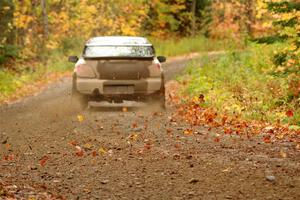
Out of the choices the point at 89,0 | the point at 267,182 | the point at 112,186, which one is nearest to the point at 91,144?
the point at 112,186

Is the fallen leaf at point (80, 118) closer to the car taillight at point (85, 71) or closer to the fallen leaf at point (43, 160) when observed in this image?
the car taillight at point (85, 71)

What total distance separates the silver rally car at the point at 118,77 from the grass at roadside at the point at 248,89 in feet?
4.76

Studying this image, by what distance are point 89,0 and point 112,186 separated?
1065 inches

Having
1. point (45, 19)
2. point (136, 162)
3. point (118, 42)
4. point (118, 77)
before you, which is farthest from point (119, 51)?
point (45, 19)

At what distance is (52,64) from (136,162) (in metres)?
18.9

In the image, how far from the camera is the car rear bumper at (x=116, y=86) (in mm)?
13031

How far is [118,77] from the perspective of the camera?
42.7 feet

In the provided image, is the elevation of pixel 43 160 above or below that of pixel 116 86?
below

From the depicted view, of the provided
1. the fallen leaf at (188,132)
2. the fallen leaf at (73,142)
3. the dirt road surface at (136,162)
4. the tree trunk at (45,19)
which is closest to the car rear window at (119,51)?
the dirt road surface at (136,162)

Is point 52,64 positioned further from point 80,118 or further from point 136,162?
point 136,162

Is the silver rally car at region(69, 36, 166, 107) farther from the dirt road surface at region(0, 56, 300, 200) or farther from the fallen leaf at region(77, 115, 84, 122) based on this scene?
the dirt road surface at region(0, 56, 300, 200)

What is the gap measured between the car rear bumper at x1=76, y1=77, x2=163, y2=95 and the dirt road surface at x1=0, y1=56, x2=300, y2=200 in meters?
0.64

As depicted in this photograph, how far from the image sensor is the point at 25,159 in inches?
355

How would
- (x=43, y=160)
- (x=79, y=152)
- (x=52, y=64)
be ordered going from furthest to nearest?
(x=52, y=64) → (x=79, y=152) → (x=43, y=160)
